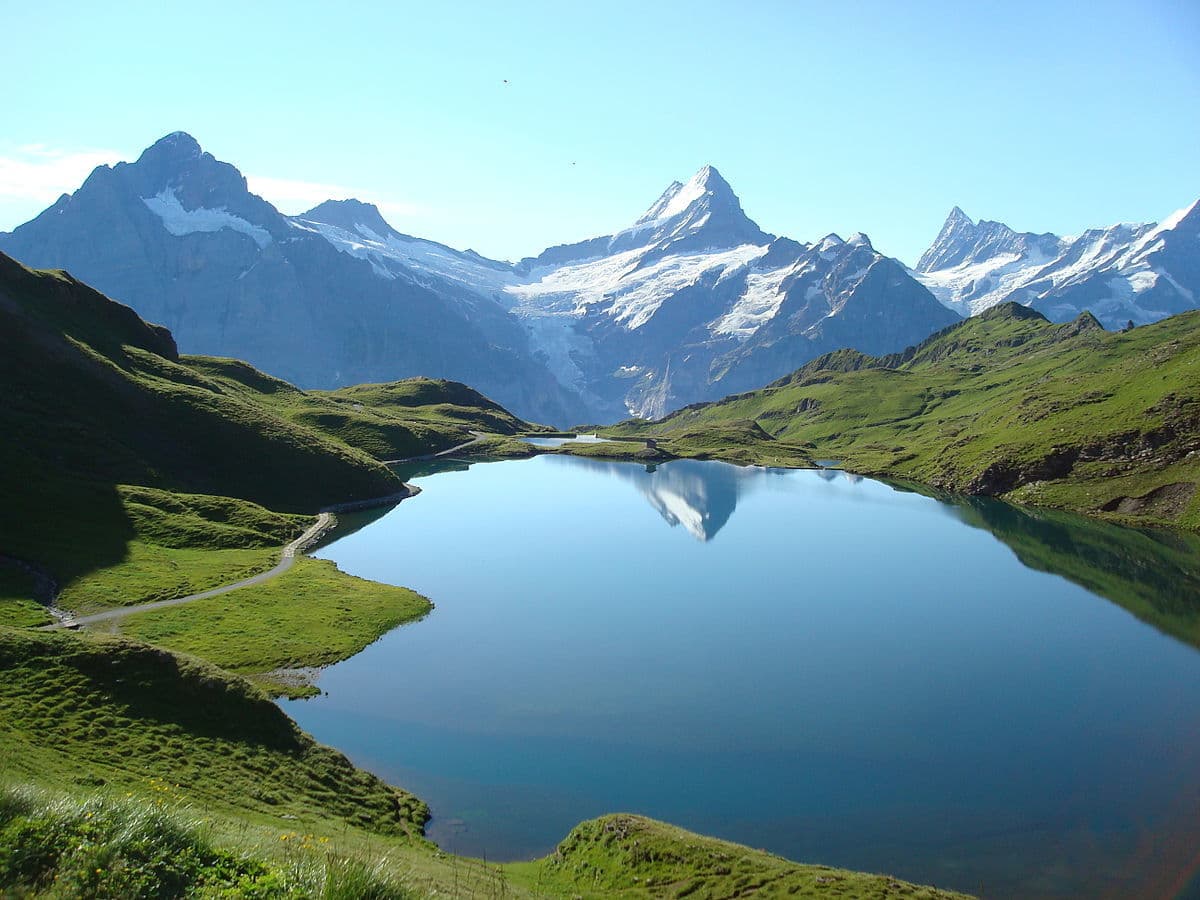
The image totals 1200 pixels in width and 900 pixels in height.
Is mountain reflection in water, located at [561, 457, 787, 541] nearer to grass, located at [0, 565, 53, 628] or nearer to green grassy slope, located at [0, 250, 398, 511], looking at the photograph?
green grassy slope, located at [0, 250, 398, 511]

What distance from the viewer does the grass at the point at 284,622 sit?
195ft

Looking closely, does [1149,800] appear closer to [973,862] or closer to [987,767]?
[987,767]

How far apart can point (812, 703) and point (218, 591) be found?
5422 centimetres

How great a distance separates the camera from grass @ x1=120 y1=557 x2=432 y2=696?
5934 centimetres

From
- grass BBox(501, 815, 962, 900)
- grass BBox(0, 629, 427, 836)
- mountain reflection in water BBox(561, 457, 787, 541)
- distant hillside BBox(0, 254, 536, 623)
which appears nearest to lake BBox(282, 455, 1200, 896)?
grass BBox(501, 815, 962, 900)

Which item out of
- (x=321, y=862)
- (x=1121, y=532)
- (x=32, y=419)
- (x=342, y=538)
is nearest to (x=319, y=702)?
(x=321, y=862)

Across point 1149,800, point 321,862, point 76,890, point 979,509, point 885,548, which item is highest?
point 979,509

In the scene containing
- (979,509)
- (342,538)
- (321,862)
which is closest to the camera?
(321,862)

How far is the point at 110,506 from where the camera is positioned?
88438 millimetres

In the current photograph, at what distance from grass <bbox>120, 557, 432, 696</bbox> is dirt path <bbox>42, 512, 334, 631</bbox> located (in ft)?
3.91

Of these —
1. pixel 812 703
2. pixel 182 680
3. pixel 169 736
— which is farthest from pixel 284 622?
pixel 812 703

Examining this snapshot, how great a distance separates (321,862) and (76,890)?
4.44 metres

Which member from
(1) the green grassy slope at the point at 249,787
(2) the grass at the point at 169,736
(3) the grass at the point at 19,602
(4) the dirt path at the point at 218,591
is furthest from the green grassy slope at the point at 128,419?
(1) the green grassy slope at the point at 249,787

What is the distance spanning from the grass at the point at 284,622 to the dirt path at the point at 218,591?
1.19 meters
